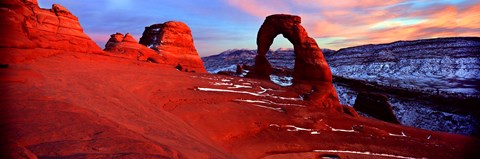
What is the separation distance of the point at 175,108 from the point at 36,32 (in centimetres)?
801

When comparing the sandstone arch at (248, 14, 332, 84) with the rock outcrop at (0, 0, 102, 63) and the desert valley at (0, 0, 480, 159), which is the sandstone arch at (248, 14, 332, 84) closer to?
the desert valley at (0, 0, 480, 159)

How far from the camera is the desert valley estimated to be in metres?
3.35

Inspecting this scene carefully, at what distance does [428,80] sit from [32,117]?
52.3 metres

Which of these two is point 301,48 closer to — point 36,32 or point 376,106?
point 376,106

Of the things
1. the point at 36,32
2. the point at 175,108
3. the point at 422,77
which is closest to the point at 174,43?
the point at 36,32

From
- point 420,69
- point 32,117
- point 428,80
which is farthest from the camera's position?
point 420,69

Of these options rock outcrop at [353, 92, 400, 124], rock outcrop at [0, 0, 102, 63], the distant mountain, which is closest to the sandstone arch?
rock outcrop at [353, 92, 400, 124]

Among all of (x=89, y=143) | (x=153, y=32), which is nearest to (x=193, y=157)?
(x=89, y=143)

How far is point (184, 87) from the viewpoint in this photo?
11.3 m

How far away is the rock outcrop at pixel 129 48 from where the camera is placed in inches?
755

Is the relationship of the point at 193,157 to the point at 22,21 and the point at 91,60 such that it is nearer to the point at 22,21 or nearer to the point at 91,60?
the point at 22,21

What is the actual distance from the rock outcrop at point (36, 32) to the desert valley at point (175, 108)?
0.06 metres

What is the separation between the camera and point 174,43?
24.5 meters

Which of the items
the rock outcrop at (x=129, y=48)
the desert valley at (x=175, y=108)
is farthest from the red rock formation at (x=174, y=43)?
the rock outcrop at (x=129, y=48)
